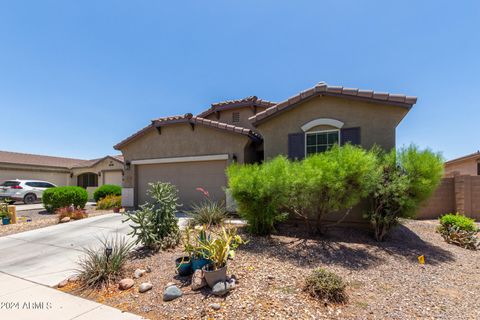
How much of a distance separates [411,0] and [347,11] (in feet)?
6.72

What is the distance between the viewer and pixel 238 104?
46.7ft

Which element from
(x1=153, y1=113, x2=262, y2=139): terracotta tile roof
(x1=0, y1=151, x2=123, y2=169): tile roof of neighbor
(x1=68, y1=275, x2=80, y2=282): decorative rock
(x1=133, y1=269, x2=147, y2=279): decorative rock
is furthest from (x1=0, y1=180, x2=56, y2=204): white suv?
(x1=133, y1=269, x2=147, y2=279): decorative rock

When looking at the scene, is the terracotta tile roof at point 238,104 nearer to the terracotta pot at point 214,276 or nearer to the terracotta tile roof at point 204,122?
the terracotta tile roof at point 204,122

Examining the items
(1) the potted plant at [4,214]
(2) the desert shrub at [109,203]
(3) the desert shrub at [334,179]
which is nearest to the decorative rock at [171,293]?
(3) the desert shrub at [334,179]

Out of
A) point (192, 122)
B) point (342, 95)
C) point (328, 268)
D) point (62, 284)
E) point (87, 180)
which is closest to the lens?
point (62, 284)

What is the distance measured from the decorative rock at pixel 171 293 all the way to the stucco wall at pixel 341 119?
6.63 metres

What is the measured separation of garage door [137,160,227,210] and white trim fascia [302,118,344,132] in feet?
14.1

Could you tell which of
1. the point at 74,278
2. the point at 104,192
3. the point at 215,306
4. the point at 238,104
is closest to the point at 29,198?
the point at 104,192

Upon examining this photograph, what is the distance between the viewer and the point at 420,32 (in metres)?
9.23

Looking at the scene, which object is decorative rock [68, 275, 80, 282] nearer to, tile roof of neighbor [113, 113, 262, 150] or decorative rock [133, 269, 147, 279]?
decorative rock [133, 269, 147, 279]

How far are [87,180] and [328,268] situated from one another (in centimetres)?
2748

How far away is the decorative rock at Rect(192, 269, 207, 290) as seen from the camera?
4311 millimetres

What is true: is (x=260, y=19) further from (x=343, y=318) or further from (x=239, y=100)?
(x=343, y=318)

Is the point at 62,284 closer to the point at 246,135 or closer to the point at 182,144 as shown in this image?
the point at 246,135
